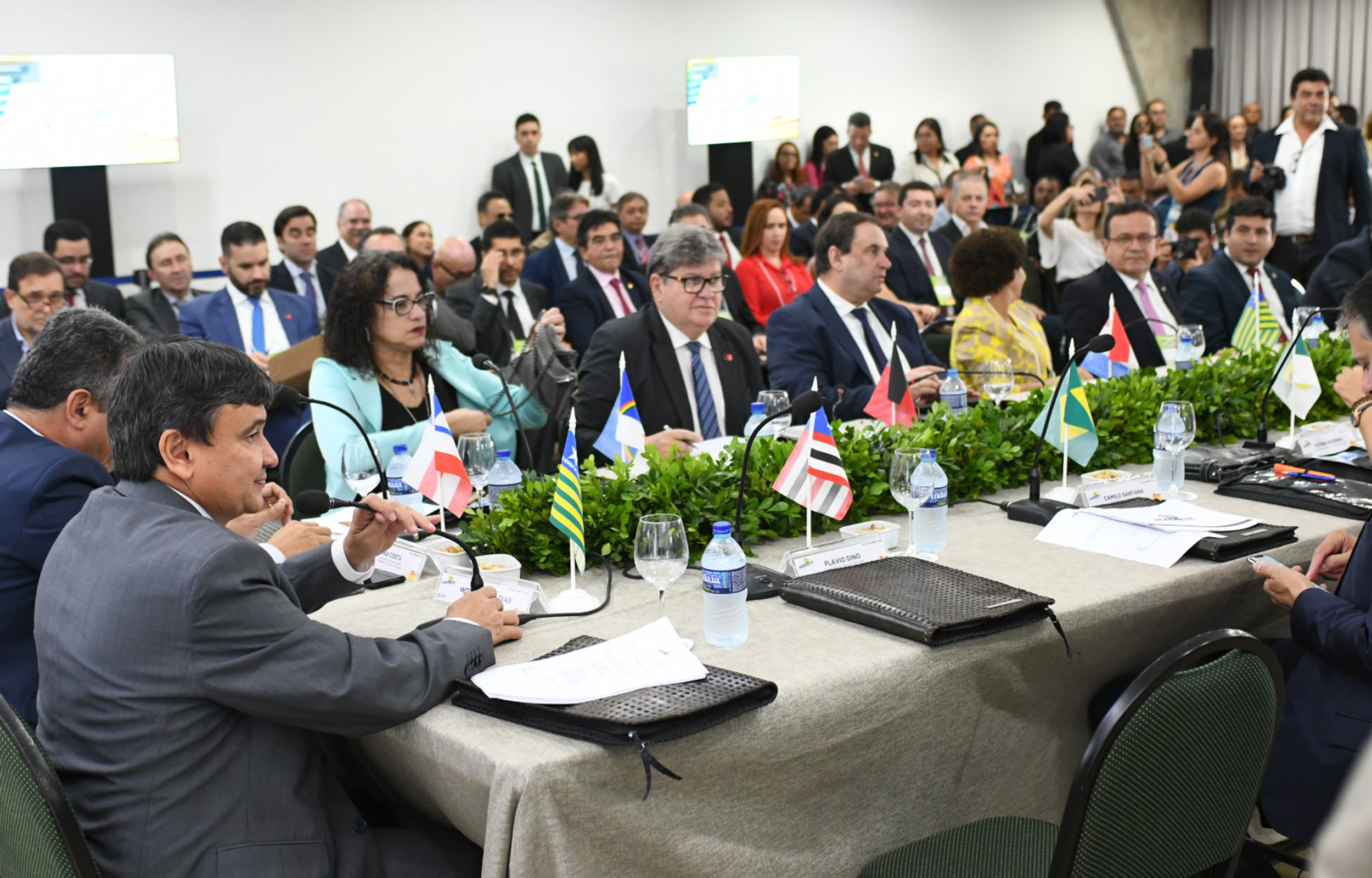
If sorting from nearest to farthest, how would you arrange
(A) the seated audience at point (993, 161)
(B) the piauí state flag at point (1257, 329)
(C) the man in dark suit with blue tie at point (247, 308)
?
(B) the piauí state flag at point (1257, 329) < (C) the man in dark suit with blue tie at point (247, 308) < (A) the seated audience at point (993, 161)

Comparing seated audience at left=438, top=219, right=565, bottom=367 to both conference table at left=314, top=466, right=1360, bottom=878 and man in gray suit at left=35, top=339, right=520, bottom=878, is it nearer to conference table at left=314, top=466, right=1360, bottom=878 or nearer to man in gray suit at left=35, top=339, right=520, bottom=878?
conference table at left=314, top=466, right=1360, bottom=878

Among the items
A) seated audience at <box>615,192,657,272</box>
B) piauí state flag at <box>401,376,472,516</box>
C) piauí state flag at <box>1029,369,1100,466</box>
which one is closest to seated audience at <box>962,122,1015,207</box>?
seated audience at <box>615,192,657,272</box>

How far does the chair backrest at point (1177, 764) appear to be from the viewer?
Result: 155 centimetres

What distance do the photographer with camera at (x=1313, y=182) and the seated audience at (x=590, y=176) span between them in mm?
4776

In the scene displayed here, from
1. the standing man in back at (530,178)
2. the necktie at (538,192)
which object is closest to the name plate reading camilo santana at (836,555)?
the standing man in back at (530,178)

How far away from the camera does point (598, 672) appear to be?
1.89 m

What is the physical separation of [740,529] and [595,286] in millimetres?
4015

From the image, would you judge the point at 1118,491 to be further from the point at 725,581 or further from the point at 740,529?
the point at 725,581

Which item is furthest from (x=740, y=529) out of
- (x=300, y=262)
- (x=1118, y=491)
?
(x=300, y=262)

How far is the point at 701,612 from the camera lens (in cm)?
226

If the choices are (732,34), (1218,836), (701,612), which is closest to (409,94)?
(732,34)

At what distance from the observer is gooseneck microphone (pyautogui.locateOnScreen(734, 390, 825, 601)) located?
2352 mm

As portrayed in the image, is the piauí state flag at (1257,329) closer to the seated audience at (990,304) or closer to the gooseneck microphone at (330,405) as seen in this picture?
the seated audience at (990,304)

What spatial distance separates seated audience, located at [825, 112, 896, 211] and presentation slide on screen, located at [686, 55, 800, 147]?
1.53ft
